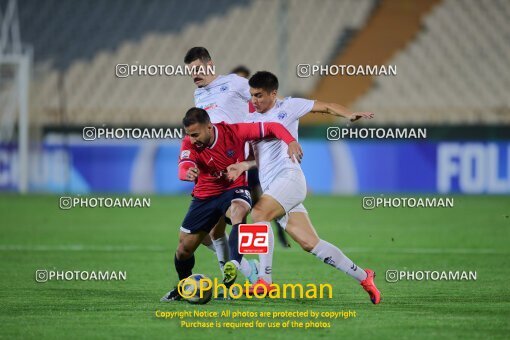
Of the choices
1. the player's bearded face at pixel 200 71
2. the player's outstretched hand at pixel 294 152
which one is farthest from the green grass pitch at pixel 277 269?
the player's bearded face at pixel 200 71

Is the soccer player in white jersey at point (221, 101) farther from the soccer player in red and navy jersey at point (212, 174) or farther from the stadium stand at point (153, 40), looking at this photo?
the stadium stand at point (153, 40)

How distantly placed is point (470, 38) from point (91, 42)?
1111 centimetres

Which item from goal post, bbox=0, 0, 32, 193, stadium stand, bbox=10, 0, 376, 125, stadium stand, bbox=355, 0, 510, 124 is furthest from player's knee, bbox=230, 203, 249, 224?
stadium stand, bbox=10, 0, 376, 125

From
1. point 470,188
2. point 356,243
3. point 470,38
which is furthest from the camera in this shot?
point 470,38

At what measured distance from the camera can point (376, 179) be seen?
2325cm

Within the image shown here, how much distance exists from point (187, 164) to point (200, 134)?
0.91 feet

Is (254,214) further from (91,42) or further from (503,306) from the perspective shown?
(91,42)

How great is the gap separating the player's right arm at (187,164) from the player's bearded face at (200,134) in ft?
0.30

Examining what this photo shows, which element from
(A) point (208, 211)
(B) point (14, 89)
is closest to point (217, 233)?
(A) point (208, 211)

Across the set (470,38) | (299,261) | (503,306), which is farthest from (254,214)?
(470,38)

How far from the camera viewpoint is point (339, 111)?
8.30m

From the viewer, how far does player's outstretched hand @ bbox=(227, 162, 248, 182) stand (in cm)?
816

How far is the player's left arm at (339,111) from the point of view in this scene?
8173 mm

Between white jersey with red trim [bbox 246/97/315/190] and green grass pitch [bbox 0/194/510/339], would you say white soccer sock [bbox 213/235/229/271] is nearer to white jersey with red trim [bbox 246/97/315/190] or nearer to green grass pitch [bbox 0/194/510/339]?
green grass pitch [bbox 0/194/510/339]
